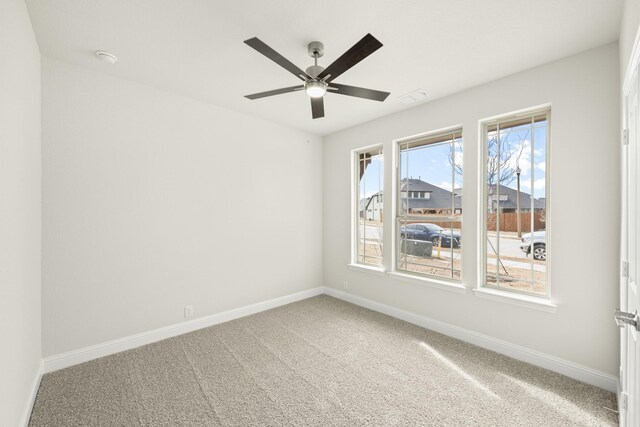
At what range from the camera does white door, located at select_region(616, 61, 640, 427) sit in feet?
4.24

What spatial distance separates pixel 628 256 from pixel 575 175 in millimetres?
950

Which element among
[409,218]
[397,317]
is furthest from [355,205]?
[397,317]

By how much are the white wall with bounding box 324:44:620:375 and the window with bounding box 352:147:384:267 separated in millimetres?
1214

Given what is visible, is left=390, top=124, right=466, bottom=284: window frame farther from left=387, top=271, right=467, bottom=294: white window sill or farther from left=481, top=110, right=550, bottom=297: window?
left=481, top=110, right=550, bottom=297: window

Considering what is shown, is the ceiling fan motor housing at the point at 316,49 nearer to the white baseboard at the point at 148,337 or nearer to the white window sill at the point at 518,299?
the white window sill at the point at 518,299

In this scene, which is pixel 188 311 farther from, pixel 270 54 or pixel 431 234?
pixel 431 234

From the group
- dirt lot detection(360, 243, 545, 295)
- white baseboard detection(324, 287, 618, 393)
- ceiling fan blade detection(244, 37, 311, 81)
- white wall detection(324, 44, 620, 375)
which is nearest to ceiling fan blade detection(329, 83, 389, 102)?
ceiling fan blade detection(244, 37, 311, 81)

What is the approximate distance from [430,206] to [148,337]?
11.5 ft

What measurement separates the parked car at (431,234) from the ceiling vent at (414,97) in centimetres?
150

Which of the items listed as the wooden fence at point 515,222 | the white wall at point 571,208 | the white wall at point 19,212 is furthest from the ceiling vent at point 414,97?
the white wall at point 19,212

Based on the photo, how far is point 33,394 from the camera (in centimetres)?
206

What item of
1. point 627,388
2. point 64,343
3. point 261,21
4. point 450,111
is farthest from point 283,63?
point 64,343

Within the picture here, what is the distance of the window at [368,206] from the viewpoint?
407 centimetres

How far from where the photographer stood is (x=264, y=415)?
6.35ft
